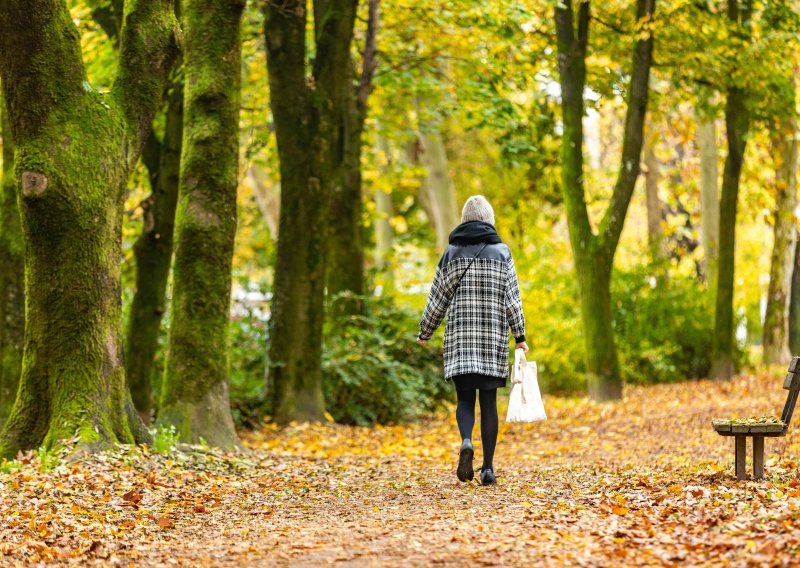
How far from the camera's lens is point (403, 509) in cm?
785


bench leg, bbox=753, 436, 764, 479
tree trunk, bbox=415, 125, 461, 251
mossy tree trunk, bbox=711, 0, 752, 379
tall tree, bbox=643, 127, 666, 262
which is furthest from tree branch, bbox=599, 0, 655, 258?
bench leg, bbox=753, 436, 764, 479

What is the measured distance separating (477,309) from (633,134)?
10335mm

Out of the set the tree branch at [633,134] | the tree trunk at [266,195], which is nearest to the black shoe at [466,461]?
the tree branch at [633,134]

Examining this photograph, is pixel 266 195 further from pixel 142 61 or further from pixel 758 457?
pixel 758 457

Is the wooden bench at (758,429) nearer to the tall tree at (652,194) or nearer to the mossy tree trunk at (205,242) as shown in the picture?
the mossy tree trunk at (205,242)

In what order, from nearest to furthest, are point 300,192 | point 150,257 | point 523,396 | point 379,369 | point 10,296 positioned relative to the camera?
point 523,396
point 10,296
point 150,257
point 300,192
point 379,369

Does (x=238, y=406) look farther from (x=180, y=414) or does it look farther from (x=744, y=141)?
(x=744, y=141)

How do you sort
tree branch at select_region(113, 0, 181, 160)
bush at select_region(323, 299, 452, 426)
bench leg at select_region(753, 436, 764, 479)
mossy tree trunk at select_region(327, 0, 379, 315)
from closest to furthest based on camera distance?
bench leg at select_region(753, 436, 764, 479)
tree branch at select_region(113, 0, 181, 160)
bush at select_region(323, 299, 452, 426)
mossy tree trunk at select_region(327, 0, 379, 315)

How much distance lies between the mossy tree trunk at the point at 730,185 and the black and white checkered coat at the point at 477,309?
1261 cm

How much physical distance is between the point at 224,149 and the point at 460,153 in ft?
77.2

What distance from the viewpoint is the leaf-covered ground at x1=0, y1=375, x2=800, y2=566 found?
6.01 meters

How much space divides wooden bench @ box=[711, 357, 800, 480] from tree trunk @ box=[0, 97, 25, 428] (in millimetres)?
7158

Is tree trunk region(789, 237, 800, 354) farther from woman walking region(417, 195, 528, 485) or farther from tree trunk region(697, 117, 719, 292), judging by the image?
woman walking region(417, 195, 528, 485)

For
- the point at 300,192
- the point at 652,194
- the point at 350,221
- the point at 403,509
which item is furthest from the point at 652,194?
the point at 403,509
